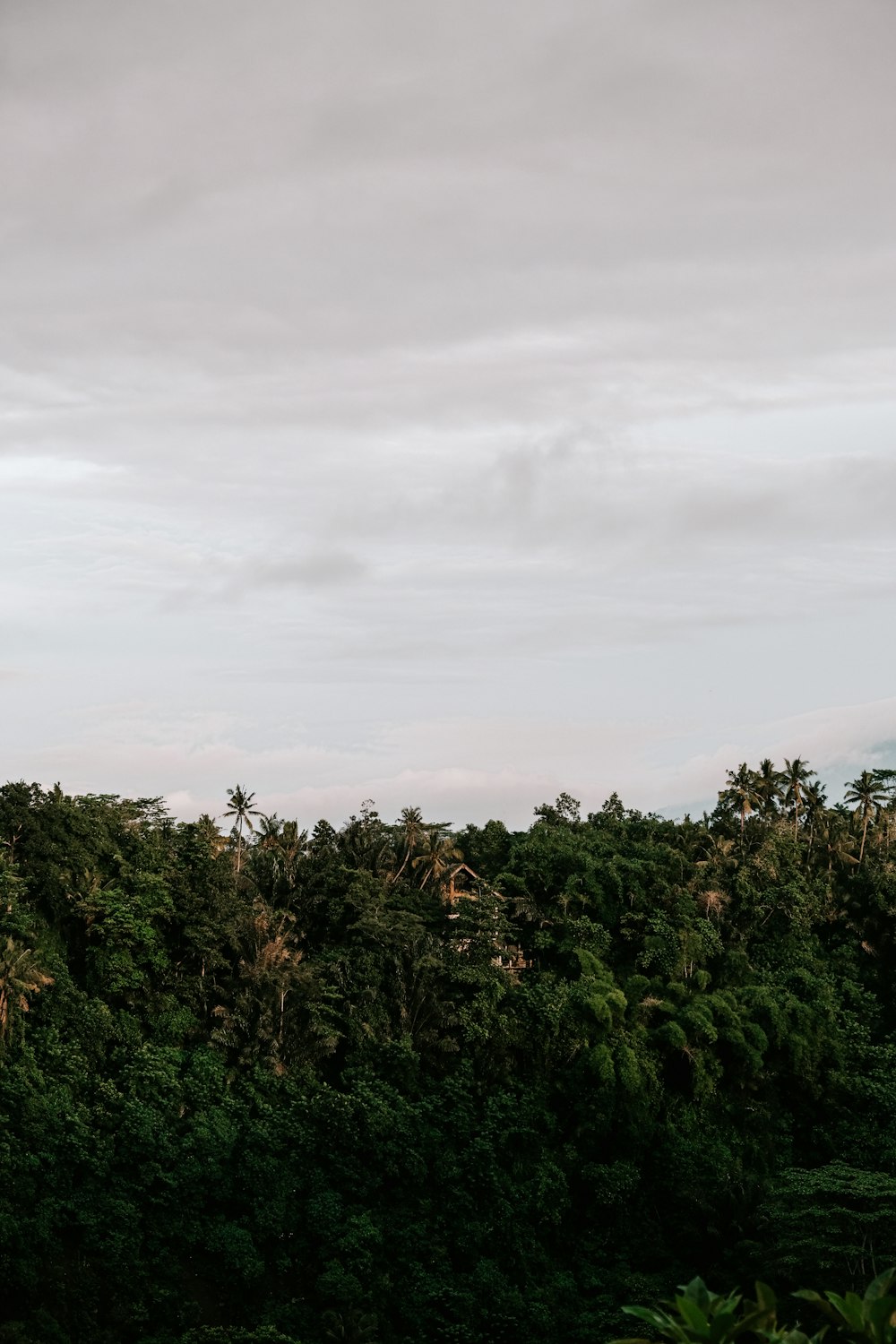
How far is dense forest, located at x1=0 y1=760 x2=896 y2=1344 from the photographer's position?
Result: 43594 mm

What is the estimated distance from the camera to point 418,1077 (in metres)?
49.7

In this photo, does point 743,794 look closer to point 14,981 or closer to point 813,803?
point 813,803

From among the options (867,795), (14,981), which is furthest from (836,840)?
(14,981)

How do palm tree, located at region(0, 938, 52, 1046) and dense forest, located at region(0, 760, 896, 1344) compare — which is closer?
dense forest, located at region(0, 760, 896, 1344)

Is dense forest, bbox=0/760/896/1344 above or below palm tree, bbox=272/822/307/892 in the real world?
below

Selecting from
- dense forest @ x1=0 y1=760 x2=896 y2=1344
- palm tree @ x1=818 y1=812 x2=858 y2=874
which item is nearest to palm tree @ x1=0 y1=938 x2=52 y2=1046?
dense forest @ x1=0 y1=760 x2=896 y2=1344

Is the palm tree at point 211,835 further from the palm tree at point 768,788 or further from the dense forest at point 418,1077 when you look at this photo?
the palm tree at point 768,788

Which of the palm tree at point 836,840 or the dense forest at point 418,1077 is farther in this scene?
the palm tree at point 836,840

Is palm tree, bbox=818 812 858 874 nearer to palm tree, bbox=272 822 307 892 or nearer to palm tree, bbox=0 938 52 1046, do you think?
palm tree, bbox=272 822 307 892

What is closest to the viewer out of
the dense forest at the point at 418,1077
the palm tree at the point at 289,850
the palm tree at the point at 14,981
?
the dense forest at the point at 418,1077

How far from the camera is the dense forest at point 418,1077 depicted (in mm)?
43594

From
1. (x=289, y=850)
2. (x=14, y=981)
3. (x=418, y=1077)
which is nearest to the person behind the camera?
(x=14, y=981)

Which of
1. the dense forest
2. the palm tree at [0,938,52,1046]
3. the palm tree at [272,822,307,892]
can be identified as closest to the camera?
the dense forest

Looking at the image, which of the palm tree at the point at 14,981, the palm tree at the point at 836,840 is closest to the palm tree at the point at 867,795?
the palm tree at the point at 836,840
